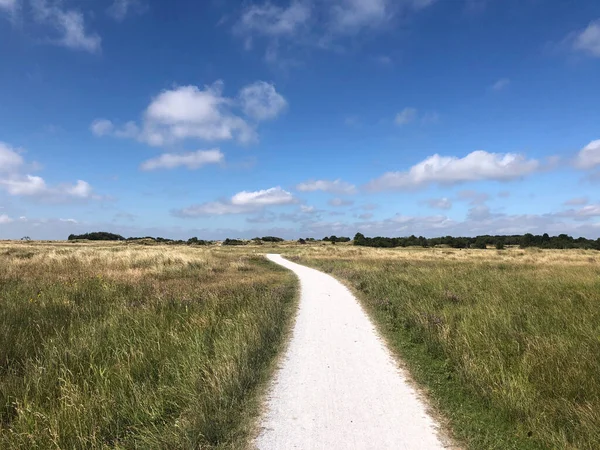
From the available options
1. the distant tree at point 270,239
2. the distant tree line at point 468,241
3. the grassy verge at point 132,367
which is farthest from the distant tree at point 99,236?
the grassy verge at point 132,367

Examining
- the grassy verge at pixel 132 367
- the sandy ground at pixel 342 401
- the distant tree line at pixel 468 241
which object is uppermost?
the distant tree line at pixel 468 241

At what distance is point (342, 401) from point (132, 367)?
3.73 meters

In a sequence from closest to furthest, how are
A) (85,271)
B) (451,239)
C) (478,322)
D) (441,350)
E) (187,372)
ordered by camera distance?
(187,372)
(441,350)
(478,322)
(85,271)
(451,239)

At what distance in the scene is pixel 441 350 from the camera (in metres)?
7.28

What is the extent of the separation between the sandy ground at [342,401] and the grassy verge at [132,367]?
0.43m

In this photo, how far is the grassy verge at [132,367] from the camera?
166 inches

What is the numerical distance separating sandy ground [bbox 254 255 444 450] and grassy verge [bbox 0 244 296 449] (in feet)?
1.41

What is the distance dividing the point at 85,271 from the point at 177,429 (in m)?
17.2

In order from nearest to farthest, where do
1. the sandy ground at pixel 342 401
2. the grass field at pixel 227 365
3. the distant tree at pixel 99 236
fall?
the sandy ground at pixel 342 401 < the grass field at pixel 227 365 < the distant tree at pixel 99 236

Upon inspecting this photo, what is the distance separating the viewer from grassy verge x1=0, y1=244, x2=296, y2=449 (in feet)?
13.8

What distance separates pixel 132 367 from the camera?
6062 millimetres

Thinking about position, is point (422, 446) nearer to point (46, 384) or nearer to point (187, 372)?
point (187, 372)

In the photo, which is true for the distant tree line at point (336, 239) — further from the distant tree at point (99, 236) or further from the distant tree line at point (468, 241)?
the distant tree at point (99, 236)

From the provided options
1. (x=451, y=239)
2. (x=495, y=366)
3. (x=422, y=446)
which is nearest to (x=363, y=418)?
(x=422, y=446)
